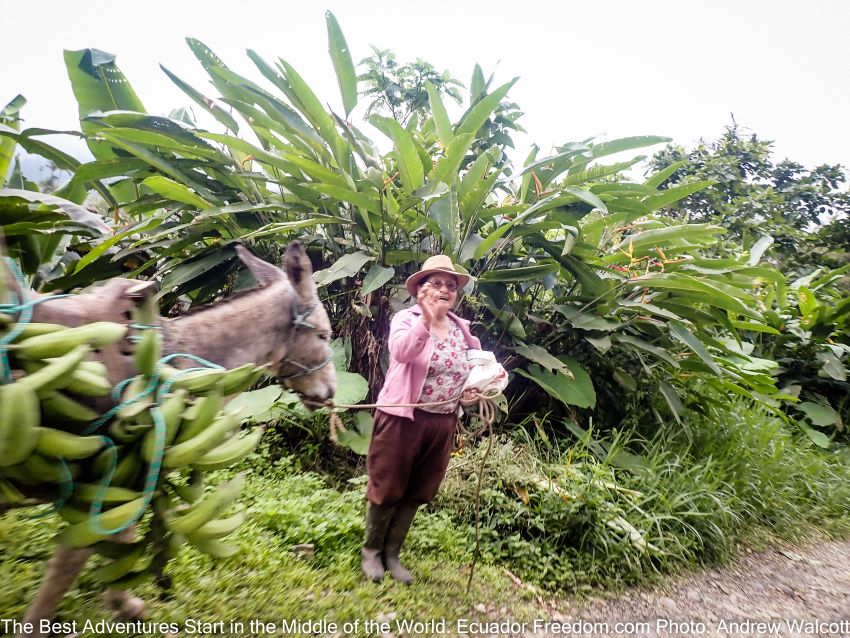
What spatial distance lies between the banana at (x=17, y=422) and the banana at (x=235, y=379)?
46 centimetres

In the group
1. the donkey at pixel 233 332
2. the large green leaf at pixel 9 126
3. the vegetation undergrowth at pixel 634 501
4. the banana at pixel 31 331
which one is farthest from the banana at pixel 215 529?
the large green leaf at pixel 9 126

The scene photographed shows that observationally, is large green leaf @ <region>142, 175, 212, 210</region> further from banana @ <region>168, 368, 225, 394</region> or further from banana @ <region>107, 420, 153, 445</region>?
banana @ <region>107, 420, 153, 445</region>

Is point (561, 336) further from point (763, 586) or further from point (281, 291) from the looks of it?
point (281, 291)

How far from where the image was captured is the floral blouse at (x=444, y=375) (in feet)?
7.49

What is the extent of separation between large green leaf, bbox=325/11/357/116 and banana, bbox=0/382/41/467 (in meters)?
3.32

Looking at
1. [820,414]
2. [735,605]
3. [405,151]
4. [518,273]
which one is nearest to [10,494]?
[405,151]

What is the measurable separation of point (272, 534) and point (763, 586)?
3137 mm

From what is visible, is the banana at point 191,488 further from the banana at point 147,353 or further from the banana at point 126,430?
the banana at point 147,353

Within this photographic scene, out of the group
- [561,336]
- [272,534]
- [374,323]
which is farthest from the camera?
[561,336]

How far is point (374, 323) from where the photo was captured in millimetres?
3738

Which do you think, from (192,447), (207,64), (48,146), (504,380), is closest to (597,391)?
(504,380)

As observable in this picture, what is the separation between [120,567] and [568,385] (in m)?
3.00

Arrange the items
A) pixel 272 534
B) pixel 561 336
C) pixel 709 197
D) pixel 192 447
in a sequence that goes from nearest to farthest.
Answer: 1. pixel 192 447
2. pixel 272 534
3. pixel 561 336
4. pixel 709 197

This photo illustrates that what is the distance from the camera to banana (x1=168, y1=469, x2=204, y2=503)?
139 cm
